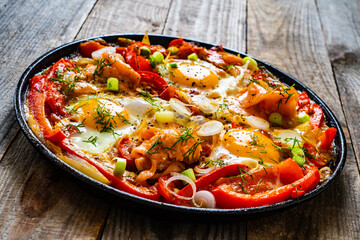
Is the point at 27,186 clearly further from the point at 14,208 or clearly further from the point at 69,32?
the point at 69,32

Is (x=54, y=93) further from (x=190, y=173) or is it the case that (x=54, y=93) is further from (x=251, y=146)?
(x=251, y=146)

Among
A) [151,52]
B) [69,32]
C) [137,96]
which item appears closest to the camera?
[137,96]

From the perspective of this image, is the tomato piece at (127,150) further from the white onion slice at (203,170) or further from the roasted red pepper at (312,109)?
the roasted red pepper at (312,109)

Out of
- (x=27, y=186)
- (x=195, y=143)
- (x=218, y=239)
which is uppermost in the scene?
(x=195, y=143)

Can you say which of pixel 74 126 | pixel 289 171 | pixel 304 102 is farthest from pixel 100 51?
pixel 289 171

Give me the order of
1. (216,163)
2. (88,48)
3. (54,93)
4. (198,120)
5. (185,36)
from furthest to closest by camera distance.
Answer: (185,36) → (88,48) → (198,120) → (54,93) → (216,163)

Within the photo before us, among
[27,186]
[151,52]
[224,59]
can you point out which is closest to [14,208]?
[27,186]

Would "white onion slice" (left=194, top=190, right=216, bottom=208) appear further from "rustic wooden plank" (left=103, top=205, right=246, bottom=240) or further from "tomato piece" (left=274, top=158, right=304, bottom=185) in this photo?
"tomato piece" (left=274, top=158, right=304, bottom=185)
